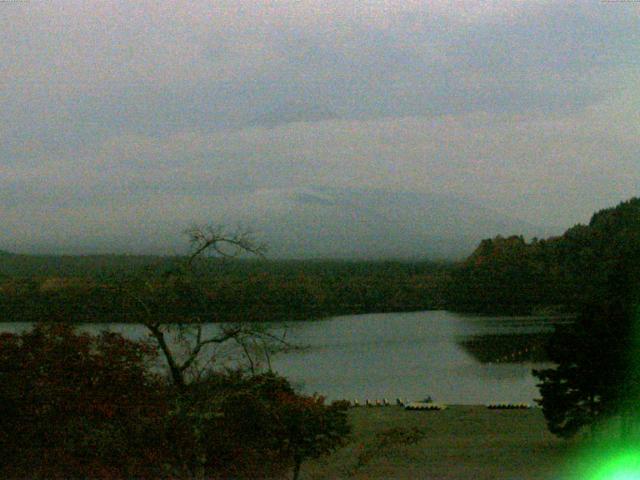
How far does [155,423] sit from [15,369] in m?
1.15

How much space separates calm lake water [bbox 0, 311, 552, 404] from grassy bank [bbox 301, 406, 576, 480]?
103 cm

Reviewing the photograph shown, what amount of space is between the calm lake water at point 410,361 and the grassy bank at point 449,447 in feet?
3.38

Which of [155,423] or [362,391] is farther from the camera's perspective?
[362,391]

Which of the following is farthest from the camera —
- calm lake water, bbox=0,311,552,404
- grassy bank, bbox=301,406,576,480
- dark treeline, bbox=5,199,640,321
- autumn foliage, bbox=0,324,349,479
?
dark treeline, bbox=5,199,640,321

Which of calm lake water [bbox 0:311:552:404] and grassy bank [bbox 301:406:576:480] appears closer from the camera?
grassy bank [bbox 301:406:576:480]

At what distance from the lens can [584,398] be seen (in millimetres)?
8781

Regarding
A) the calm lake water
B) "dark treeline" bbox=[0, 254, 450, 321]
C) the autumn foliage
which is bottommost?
the calm lake water

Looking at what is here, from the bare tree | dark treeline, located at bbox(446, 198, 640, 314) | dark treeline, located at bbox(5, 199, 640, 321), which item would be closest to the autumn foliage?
the bare tree

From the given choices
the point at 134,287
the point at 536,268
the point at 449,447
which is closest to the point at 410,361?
the point at 449,447

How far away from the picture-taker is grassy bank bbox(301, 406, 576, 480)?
238 inches

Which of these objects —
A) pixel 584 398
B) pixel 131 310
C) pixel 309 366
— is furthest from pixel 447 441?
pixel 309 366

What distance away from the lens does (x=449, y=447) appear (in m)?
9.00

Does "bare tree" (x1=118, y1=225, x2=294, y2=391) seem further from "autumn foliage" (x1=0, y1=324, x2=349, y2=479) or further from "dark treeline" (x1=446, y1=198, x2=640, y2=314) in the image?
"dark treeline" (x1=446, y1=198, x2=640, y2=314)

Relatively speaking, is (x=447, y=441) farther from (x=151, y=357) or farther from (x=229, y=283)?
(x=151, y=357)
